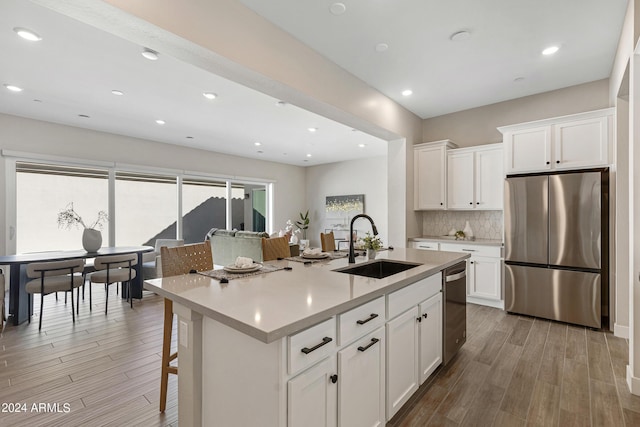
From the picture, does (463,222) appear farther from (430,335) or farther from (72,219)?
(72,219)

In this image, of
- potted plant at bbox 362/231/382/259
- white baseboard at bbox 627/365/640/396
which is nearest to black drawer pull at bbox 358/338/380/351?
potted plant at bbox 362/231/382/259

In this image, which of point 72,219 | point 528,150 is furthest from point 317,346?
point 72,219

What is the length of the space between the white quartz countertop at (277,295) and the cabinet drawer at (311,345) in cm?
6

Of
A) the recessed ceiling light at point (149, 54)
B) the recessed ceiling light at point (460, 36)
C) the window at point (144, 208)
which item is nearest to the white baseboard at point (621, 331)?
the recessed ceiling light at point (460, 36)

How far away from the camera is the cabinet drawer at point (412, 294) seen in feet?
5.79

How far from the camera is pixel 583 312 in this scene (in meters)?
3.33

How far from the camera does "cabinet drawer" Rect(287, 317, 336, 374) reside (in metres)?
1.13

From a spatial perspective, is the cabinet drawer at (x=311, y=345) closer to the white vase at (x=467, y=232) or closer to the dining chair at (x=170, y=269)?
the dining chair at (x=170, y=269)

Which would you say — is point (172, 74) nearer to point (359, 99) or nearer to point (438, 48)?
point (359, 99)

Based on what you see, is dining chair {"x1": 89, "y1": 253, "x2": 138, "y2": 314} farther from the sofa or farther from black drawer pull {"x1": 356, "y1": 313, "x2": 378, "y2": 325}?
black drawer pull {"x1": 356, "y1": 313, "x2": 378, "y2": 325}

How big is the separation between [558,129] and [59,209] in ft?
25.0

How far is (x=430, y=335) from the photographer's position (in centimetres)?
222

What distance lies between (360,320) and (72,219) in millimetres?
5589

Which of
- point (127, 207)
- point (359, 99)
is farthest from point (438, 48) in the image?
point (127, 207)
